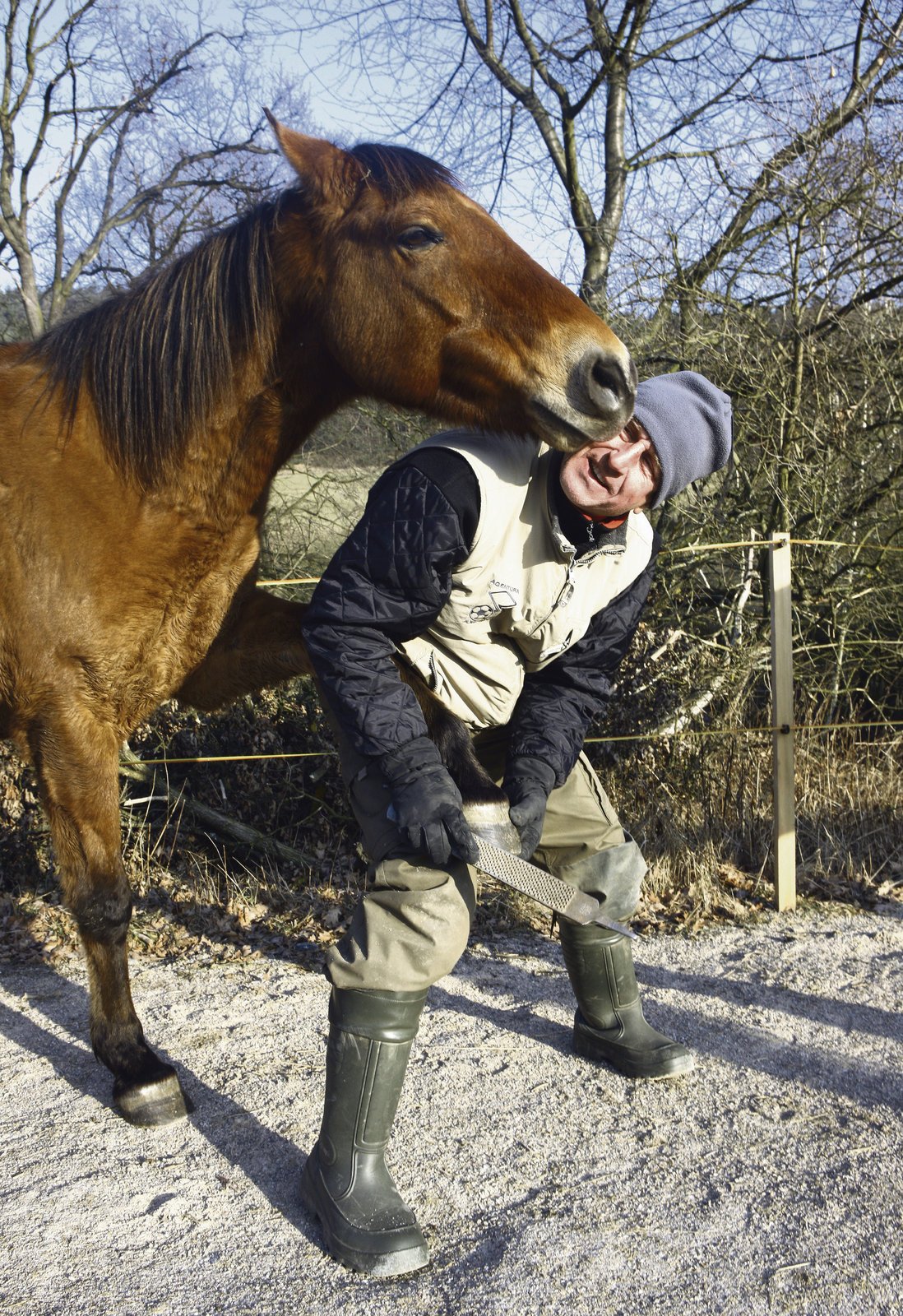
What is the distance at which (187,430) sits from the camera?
8.36 ft

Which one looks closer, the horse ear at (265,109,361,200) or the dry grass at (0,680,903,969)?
the horse ear at (265,109,361,200)

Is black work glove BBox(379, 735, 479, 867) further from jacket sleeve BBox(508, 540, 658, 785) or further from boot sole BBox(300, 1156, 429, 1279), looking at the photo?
boot sole BBox(300, 1156, 429, 1279)

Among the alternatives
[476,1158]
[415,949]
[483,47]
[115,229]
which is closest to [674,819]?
[476,1158]

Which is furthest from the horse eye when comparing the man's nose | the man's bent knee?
the man's bent knee

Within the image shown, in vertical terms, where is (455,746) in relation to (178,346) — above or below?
below

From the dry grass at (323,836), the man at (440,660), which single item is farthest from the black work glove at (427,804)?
the dry grass at (323,836)

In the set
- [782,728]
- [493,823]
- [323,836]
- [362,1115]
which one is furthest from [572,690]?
[323,836]

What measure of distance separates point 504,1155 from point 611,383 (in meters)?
1.83

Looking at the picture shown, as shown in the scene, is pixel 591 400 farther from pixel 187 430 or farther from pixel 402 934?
pixel 402 934

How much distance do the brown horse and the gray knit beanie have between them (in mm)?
301

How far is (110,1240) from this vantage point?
82.9 inches

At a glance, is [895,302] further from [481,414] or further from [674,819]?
[481,414]

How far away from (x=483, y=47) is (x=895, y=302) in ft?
15.5

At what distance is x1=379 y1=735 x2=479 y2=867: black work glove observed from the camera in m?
1.93
